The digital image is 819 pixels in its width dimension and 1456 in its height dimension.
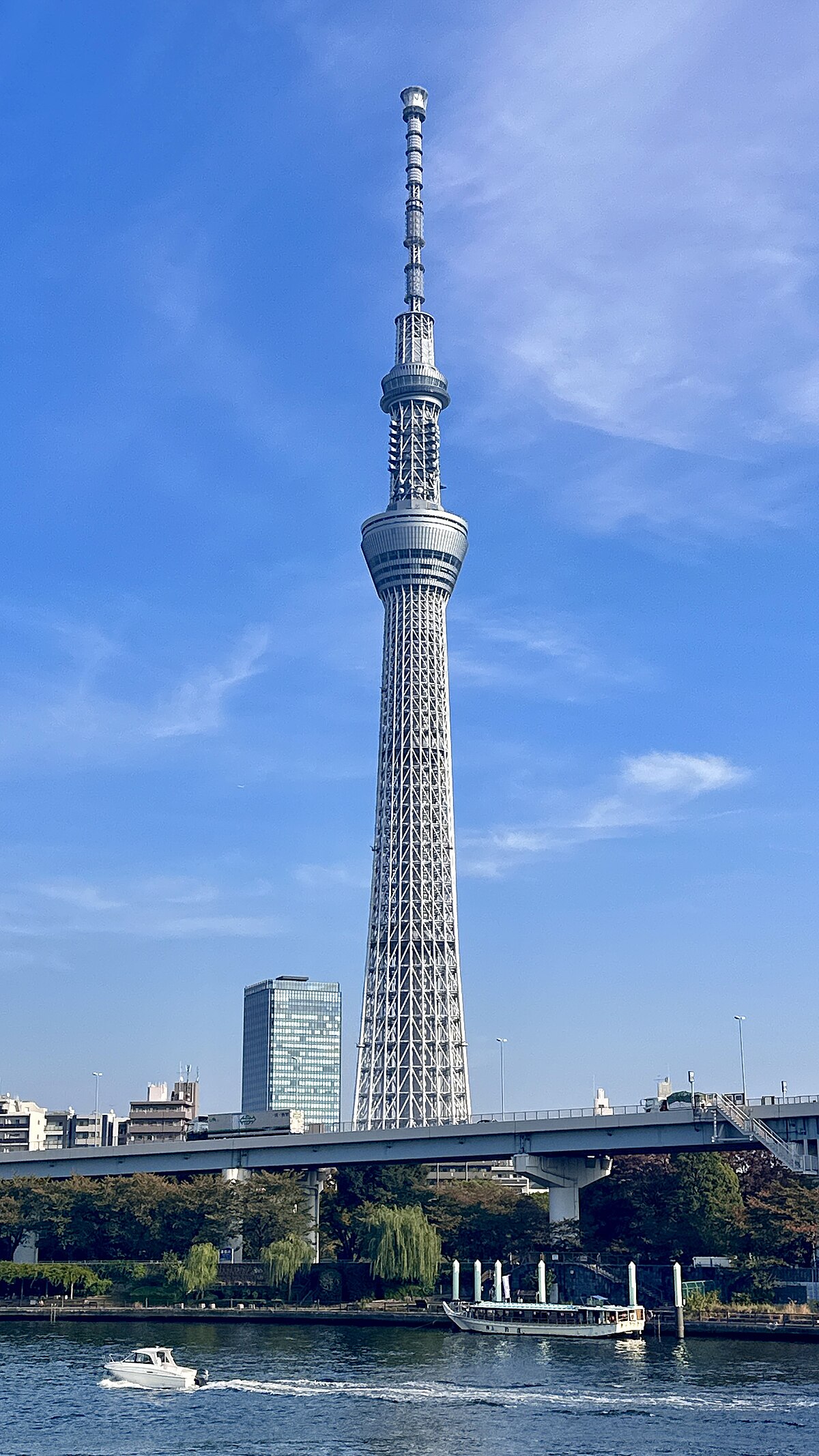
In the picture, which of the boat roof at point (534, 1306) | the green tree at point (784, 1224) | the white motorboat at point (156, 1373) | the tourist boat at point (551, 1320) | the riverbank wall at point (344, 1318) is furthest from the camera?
the green tree at point (784, 1224)

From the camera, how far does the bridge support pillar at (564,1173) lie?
125 meters

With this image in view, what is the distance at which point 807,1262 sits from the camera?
108 meters

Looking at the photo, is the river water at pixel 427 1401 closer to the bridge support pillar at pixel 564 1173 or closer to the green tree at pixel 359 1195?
the bridge support pillar at pixel 564 1173

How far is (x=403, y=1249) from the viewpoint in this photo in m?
118

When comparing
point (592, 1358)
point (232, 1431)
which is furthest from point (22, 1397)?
point (592, 1358)

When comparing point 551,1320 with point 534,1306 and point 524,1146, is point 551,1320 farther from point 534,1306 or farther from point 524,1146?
point 524,1146

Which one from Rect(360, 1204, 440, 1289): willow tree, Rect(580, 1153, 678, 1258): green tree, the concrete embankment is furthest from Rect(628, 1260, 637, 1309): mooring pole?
Rect(360, 1204, 440, 1289): willow tree

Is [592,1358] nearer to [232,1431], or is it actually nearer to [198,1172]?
[232,1431]

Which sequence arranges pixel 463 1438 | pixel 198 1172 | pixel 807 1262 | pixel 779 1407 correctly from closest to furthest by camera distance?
pixel 463 1438
pixel 779 1407
pixel 807 1262
pixel 198 1172

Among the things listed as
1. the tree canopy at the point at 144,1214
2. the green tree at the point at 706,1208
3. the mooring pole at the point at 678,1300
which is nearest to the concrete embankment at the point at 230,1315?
the tree canopy at the point at 144,1214

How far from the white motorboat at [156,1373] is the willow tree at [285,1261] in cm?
3623

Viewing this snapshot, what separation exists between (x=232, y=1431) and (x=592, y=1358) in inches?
1095

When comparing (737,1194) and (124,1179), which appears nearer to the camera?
(737,1194)

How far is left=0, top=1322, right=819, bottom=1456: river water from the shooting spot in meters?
64.4
